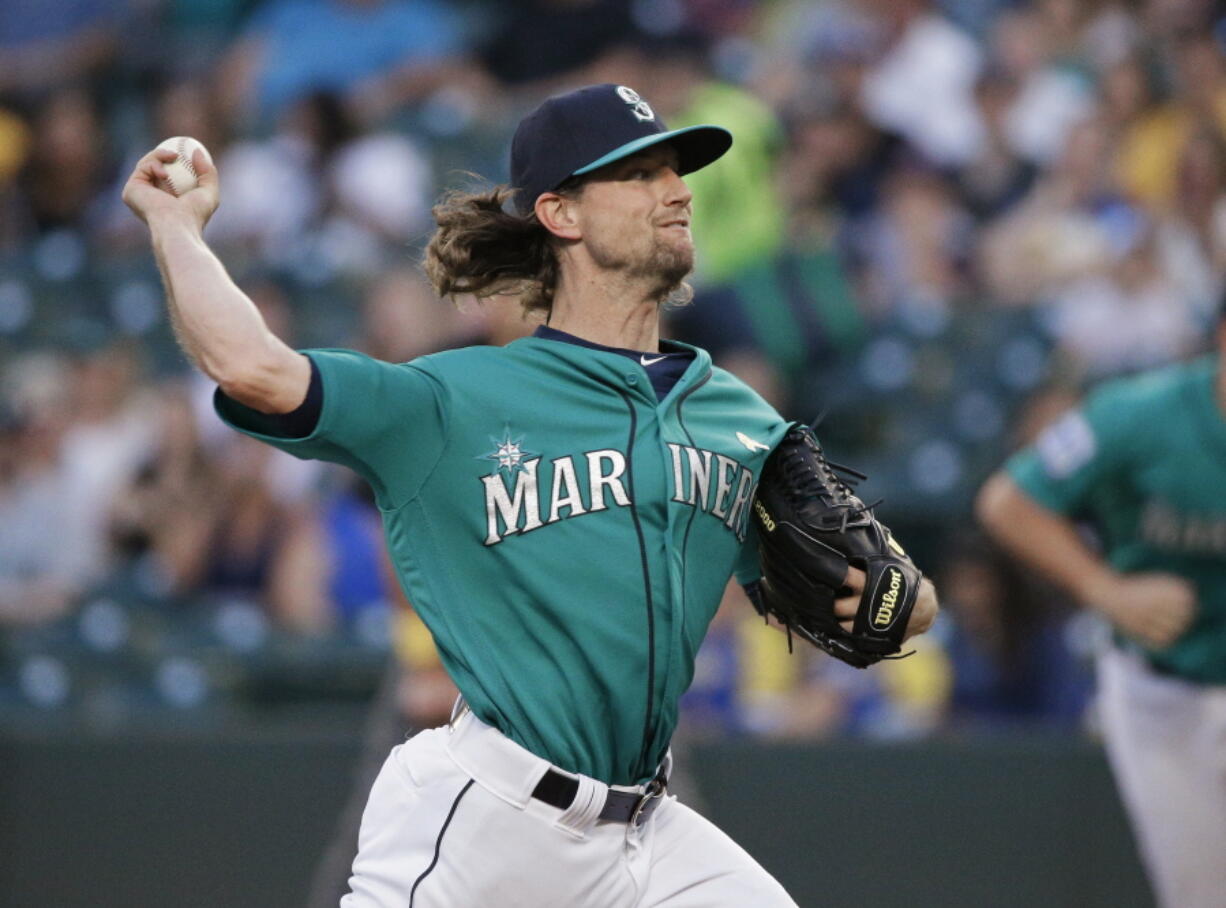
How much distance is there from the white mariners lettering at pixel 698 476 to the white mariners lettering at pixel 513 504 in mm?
318

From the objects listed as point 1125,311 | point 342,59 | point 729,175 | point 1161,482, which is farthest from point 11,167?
point 1161,482

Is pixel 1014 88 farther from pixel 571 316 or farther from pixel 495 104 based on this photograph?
pixel 571 316

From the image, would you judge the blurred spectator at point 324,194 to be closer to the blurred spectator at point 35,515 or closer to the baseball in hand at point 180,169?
the blurred spectator at point 35,515

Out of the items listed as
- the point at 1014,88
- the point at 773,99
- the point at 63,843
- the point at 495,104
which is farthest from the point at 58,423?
the point at 1014,88

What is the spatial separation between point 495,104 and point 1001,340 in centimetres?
352

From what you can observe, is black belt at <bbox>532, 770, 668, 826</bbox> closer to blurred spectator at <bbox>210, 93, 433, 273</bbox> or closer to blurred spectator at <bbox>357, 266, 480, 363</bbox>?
blurred spectator at <bbox>357, 266, 480, 363</bbox>

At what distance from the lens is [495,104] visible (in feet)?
33.8

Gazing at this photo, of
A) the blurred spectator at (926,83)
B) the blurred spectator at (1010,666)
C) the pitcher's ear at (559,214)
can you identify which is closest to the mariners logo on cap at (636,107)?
the pitcher's ear at (559,214)

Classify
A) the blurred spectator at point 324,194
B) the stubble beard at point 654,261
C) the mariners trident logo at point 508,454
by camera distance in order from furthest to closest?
the blurred spectator at point 324,194, the stubble beard at point 654,261, the mariners trident logo at point 508,454

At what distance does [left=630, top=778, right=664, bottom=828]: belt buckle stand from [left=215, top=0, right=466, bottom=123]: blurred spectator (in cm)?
750

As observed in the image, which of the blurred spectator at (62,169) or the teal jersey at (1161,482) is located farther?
the blurred spectator at (62,169)

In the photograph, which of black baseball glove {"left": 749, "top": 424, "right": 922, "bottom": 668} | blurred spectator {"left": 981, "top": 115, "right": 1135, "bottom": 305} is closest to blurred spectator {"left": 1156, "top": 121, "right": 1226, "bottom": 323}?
blurred spectator {"left": 981, "top": 115, "right": 1135, "bottom": 305}

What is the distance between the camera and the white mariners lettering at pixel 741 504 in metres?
3.46

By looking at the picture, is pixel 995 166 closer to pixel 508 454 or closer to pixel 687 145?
pixel 687 145
